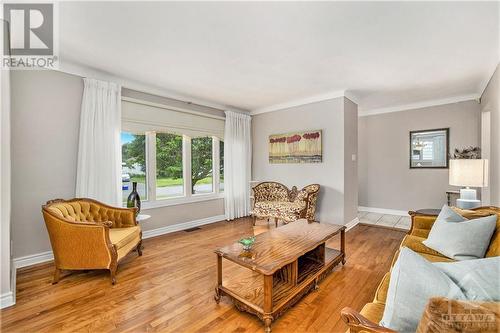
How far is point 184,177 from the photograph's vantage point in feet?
14.6

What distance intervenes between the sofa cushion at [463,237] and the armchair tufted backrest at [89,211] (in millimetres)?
3308

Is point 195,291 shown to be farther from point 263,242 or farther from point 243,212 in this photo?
point 243,212

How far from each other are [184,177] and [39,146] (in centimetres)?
213

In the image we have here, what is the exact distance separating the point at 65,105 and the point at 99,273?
217 cm

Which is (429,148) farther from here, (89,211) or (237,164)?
(89,211)

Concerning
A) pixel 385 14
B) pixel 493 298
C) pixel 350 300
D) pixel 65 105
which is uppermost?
pixel 385 14

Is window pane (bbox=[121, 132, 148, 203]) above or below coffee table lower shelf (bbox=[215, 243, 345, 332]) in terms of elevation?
above

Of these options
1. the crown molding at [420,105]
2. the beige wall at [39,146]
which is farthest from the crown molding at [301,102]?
the beige wall at [39,146]

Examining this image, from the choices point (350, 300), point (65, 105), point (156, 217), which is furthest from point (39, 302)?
point (350, 300)

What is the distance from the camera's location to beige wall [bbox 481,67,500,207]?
9.93 feet

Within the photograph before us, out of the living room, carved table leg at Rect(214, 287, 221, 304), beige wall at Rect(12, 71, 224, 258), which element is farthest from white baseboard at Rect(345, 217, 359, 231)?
beige wall at Rect(12, 71, 224, 258)

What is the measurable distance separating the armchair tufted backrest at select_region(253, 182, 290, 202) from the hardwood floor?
6.13 feet

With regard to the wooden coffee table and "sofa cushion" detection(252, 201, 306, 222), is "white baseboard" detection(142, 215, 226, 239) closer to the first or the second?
"sofa cushion" detection(252, 201, 306, 222)

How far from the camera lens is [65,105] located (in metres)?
3.02
